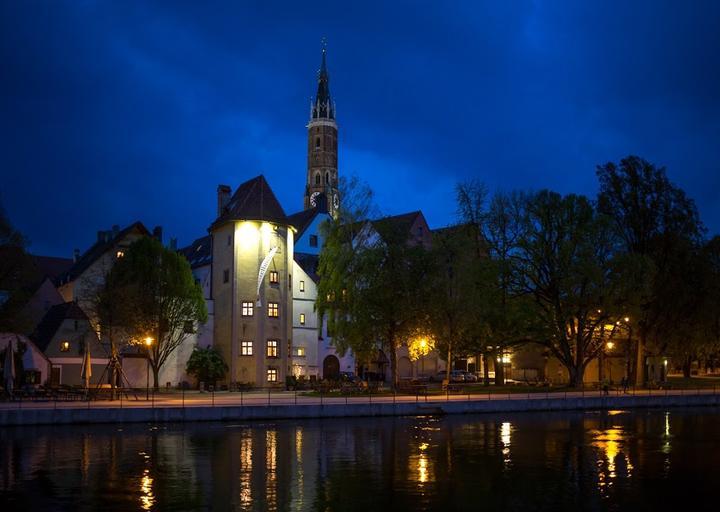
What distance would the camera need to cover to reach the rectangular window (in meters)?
78.7

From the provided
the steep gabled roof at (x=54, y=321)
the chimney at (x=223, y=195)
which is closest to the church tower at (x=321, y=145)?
the chimney at (x=223, y=195)

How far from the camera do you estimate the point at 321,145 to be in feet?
600

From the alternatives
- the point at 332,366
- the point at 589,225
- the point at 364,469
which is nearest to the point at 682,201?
the point at 589,225

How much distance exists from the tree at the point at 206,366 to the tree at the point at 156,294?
2.42m

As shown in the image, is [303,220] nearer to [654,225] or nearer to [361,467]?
[654,225]

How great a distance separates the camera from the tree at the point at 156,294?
6806cm

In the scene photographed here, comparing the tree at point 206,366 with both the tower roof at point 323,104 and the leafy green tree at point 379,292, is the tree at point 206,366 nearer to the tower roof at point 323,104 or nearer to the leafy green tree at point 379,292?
the leafy green tree at point 379,292

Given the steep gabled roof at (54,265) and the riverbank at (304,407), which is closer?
the riverbank at (304,407)

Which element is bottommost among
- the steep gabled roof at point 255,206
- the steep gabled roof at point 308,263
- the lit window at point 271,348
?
the lit window at point 271,348

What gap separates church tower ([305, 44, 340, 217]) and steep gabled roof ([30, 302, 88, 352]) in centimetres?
10555

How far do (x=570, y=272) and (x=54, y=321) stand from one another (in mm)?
43496

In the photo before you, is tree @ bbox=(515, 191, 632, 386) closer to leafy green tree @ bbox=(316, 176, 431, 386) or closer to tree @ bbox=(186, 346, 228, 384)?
leafy green tree @ bbox=(316, 176, 431, 386)

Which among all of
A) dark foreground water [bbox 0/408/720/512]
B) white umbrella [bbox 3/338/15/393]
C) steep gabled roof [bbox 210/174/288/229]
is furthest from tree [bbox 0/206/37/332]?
steep gabled roof [bbox 210/174/288/229]

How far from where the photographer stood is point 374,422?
4906 cm
